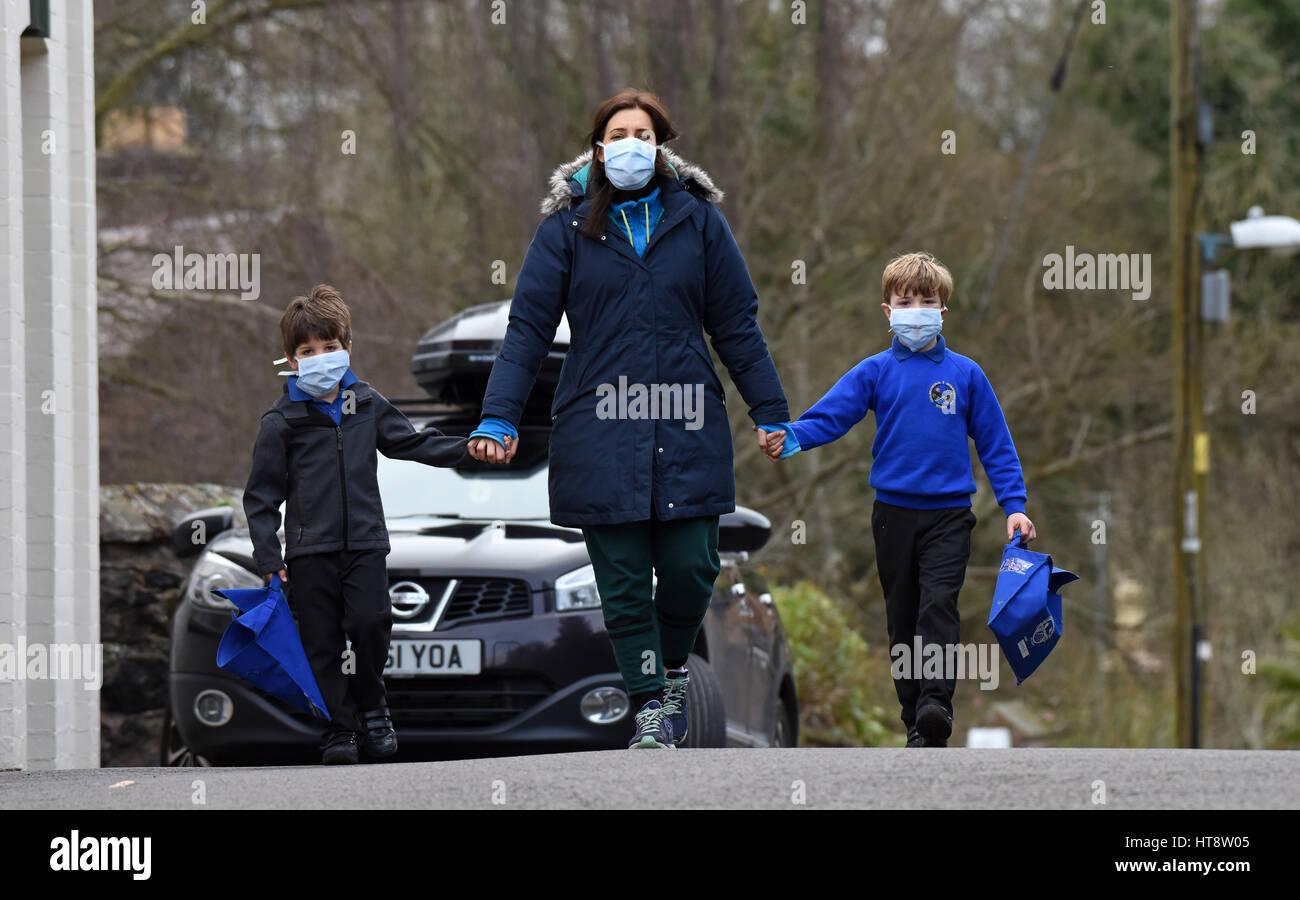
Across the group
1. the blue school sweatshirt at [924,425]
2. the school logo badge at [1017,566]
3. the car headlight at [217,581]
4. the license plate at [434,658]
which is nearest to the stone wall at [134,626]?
the car headlight at [217,581]

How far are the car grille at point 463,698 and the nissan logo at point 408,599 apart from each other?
241 mm

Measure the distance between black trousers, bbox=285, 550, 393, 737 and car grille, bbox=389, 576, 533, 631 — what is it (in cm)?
40

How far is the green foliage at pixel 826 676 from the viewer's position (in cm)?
1412

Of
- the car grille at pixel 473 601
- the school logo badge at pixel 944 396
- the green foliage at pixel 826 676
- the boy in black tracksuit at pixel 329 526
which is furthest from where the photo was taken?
the green foliage at pixel 826 676

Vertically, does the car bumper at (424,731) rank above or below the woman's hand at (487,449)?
below

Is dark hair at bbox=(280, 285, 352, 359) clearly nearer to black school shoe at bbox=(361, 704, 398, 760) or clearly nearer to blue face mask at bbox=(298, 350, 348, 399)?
blue face mask at bbox=(298, 350, 348, 399)

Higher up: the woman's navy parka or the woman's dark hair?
the woman's dark hair

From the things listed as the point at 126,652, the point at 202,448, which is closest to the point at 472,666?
the point at 126,652

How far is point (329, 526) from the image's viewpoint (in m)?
6.77

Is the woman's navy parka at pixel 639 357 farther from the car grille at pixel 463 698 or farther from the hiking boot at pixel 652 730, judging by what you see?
the car grille at pixel 463 698

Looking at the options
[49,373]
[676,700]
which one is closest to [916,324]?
[676,700]

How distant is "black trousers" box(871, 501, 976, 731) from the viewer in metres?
6.75

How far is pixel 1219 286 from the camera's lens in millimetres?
18719

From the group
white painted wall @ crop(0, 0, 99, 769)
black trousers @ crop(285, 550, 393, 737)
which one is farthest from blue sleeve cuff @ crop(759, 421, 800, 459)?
white painted wall @ crop(0, 0, 99, 769)
